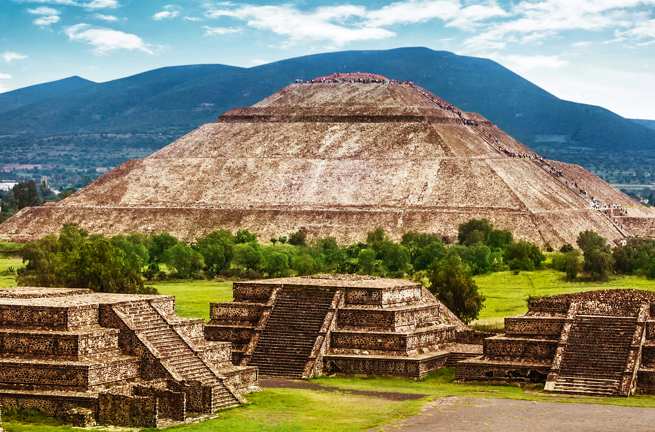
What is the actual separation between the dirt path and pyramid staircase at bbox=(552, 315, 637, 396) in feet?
16.8

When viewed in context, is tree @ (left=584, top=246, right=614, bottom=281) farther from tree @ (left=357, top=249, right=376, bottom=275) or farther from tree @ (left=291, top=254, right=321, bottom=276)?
tree @ (left=291, top=254, right=321, bottom=276)

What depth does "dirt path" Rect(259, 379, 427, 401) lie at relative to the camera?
125 ft

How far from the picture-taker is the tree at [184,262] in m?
83.6

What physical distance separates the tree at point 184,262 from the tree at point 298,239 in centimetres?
2041

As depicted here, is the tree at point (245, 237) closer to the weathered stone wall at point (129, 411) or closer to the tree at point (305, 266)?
the tree at point (305, 266)

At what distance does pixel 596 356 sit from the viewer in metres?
40.0

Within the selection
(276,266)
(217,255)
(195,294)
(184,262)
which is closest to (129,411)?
(195,294)

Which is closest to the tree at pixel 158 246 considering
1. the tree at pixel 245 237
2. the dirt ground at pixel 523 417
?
the tree at pixel 245 237

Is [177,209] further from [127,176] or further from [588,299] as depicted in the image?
[588,299]

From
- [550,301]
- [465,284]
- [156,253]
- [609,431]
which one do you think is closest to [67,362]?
[609,431]

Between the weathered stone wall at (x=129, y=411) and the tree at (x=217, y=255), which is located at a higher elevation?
the tree at (x=217, y=255)

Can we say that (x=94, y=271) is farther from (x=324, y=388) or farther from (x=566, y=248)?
(x=566, y=248)

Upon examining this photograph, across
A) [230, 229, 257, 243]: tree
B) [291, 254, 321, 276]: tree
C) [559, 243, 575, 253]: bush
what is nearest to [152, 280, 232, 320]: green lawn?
[291, 254, 321, 276]: tree

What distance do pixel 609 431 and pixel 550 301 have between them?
489 inches
